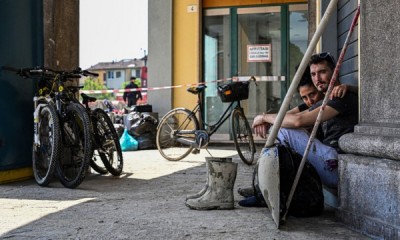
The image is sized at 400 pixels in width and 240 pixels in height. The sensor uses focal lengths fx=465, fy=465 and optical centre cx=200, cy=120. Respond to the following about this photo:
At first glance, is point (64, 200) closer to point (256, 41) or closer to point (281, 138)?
point (281, 138)

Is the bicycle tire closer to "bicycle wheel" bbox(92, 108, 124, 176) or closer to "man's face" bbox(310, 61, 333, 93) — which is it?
"bicycle wheel" bbox(92, 108, 124, 176)

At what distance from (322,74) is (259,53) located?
6932mm

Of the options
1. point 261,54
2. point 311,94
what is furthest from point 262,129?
point 261,54

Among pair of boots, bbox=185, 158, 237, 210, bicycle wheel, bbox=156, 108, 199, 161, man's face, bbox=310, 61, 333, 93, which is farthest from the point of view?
bicycle wheel, bbox=156, 108, 199, 161

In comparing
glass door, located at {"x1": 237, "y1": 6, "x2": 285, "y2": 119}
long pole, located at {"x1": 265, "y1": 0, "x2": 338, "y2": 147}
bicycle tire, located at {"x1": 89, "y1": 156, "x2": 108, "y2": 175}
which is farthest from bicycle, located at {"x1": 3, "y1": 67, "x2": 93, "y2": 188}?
glass door, located at {"x1": 237, "y1": 6, "x2": 285, "y2": 119}

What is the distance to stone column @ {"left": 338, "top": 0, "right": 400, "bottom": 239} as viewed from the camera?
2629 millimetres

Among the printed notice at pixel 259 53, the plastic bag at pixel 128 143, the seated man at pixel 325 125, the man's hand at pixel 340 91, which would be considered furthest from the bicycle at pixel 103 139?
the printed notice at pixel 259 53

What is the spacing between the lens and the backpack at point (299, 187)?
3236 mm

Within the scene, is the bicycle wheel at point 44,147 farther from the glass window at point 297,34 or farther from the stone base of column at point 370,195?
the glass window at point 297,34

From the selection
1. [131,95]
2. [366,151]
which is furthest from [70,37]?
[131,95]

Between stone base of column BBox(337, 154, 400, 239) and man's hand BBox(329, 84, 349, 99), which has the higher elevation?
man's hand BBox(329, 84, 349, 99)

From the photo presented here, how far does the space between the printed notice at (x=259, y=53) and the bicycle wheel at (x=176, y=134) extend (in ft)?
12.2

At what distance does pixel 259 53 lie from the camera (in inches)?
418

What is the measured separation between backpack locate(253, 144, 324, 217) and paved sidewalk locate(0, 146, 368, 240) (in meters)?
0.07
